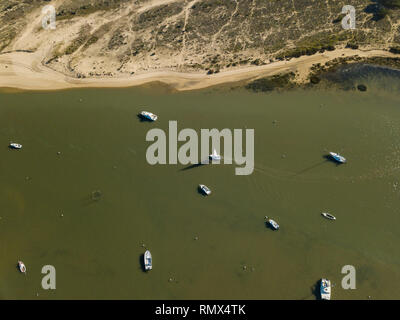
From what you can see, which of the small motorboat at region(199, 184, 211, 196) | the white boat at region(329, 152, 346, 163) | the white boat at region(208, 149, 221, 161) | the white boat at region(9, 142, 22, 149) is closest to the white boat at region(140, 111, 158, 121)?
the white boat at region(208, 149, 221, 161)

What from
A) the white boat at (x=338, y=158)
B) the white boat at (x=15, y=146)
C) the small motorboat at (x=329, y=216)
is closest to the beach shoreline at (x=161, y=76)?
the white boat at (x=15, y=146)

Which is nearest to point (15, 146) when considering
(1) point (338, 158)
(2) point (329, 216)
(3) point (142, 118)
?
(3) point (142, 118)

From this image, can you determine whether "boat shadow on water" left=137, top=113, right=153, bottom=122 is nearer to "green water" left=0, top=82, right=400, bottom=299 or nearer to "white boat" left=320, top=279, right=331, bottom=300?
"green water" left=0, top=82, right=400, bottom=299

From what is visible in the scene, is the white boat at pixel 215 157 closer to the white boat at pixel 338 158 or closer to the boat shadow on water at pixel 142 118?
the boat shadow on water at pixel 142 118

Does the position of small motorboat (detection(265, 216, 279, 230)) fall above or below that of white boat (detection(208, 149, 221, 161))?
below

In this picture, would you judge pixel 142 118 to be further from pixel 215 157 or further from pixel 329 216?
pixel 329 216
